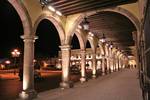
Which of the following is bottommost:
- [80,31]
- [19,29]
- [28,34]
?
[28,34]

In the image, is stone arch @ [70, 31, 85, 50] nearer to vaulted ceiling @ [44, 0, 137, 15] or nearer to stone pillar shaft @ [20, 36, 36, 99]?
vaulted ceiling @ [44, 0, 137, 15]

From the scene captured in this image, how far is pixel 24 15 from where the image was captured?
9.80 meters

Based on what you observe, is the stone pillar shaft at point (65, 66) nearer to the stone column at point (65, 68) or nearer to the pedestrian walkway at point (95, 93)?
the stone column at point (65, 68)

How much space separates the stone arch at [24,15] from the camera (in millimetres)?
9344

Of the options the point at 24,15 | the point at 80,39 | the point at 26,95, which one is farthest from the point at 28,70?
the point at 80,39

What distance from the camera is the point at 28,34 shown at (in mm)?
10102

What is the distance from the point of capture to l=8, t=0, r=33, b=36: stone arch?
9344mm

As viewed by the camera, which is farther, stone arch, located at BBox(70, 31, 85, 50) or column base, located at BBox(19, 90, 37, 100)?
stone arch, located at BBox(70, 31, 85, 50)

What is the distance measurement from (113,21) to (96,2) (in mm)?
5372

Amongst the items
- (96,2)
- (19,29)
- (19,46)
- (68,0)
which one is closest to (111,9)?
(96,2)

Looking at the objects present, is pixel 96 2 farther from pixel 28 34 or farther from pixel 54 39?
pixel 54 39

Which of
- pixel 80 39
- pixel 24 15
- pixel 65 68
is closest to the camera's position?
pixel 24 15

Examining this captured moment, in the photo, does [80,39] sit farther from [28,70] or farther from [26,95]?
[26,95]

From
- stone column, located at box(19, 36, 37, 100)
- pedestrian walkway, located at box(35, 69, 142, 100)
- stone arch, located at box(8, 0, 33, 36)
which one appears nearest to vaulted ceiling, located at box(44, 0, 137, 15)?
stone arch, located at box(8, 0, 33, 36)
